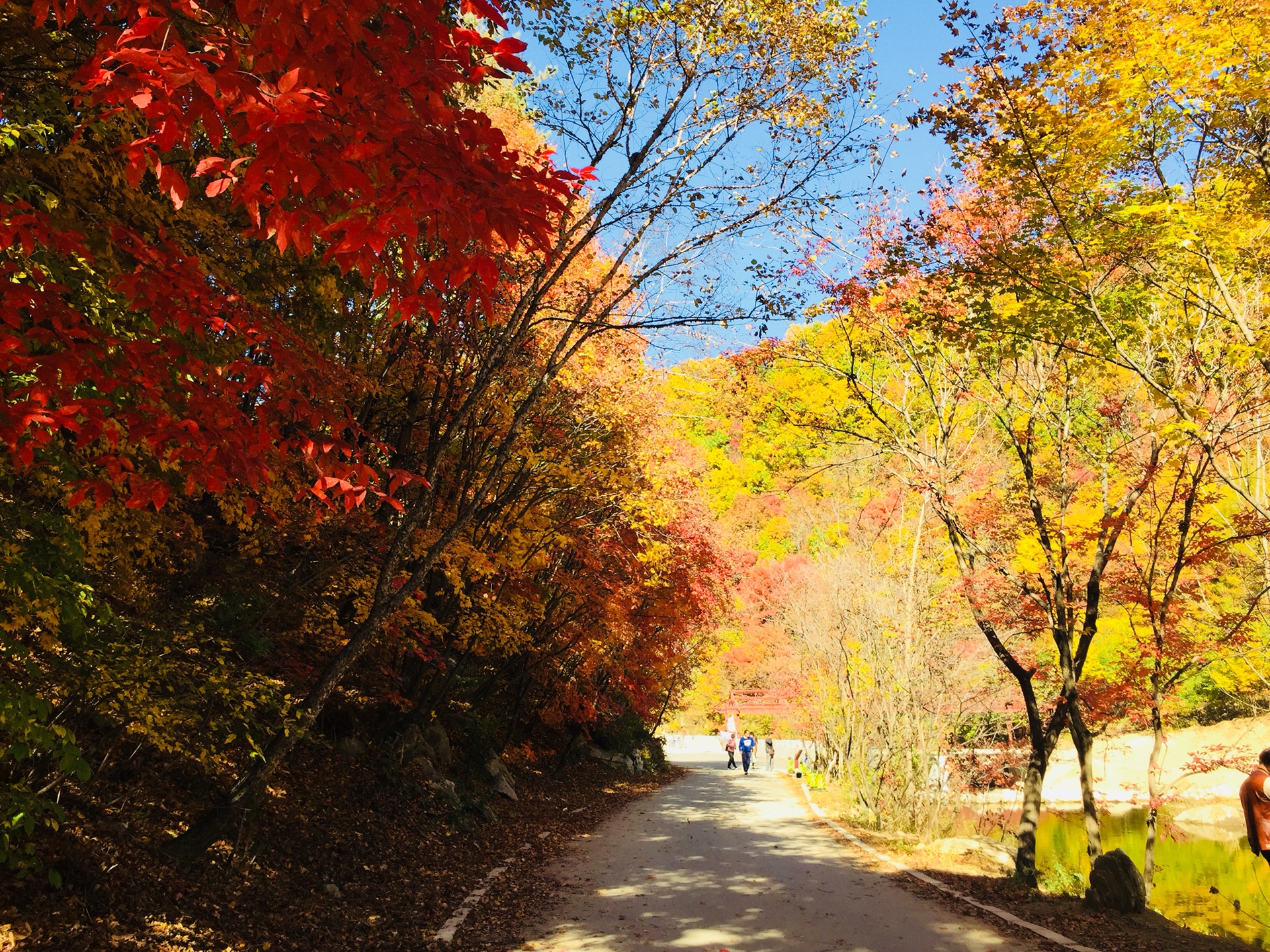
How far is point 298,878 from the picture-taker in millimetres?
6527

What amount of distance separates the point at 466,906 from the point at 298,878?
1.37 m

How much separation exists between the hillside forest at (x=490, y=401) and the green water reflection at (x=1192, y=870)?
272 centimetres

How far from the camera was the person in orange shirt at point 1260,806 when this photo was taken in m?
5.41

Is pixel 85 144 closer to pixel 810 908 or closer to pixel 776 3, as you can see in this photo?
pixel 776 3

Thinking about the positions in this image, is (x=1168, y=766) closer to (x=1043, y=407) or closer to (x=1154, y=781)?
(x=1154, y=781)

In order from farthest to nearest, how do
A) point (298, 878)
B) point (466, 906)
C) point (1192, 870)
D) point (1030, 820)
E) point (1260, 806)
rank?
1. point (1192, 870)
2. point (1030, 820)
3. point (466, 906)
4. point (298, 878)
5. point (1260, 806)

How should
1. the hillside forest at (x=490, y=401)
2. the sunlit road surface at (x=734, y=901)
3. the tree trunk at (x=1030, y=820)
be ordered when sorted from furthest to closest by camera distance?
the tree trunk at (x=1030, y=820)
the sunlit road surface at (x=734, y=901)
the hillside forest at (x=490, y=401)

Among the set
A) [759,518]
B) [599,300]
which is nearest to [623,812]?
[599,300]

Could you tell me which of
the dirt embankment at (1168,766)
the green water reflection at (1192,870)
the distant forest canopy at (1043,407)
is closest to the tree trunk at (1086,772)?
the distant forest canopy at (1043,407)

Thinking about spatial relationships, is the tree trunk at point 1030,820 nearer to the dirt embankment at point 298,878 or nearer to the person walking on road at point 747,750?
the dirt embankment at point 298,878

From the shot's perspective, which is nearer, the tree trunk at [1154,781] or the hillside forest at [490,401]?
the hillside forest at [490,401]

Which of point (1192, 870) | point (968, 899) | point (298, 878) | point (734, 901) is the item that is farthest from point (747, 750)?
point (298, 878)

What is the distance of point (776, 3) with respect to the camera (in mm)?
6367

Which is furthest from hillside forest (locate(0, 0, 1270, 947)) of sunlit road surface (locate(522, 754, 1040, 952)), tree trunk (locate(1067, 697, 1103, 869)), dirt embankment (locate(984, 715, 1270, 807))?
dirt embankment (locate(984, 715, 1270, 807))
